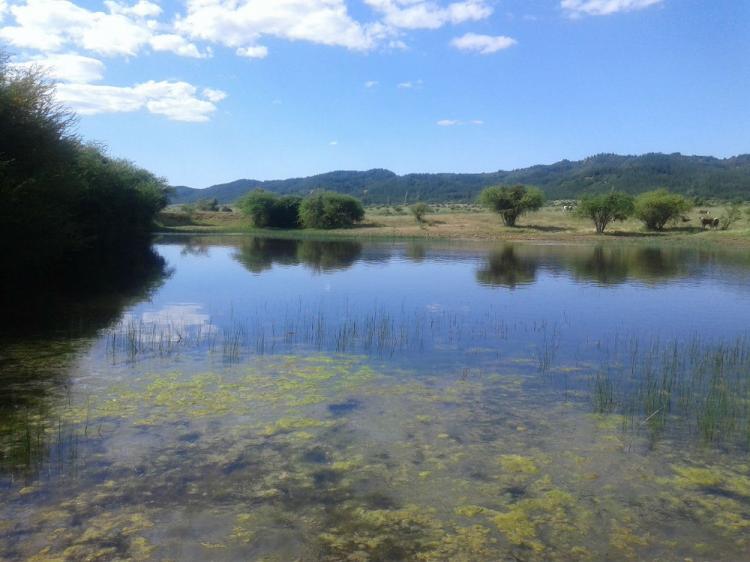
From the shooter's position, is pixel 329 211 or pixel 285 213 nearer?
pixel 329 211

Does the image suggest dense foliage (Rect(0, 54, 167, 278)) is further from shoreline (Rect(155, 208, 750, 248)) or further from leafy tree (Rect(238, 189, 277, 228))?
leafy tree (Rect(238, 189, 277, 228))

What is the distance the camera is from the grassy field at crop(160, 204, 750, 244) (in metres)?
58.8

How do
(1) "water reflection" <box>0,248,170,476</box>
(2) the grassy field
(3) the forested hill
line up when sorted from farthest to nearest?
1. (3) the forested hill
2. (2) the grassy field
3. (1) "water reflection" <box>0,248,170,476</box>

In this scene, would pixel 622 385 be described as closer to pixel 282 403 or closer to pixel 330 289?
pixel 282 403

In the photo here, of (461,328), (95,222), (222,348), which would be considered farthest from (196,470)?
(95,222)

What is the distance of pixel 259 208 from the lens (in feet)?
254

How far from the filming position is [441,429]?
27.2 feet

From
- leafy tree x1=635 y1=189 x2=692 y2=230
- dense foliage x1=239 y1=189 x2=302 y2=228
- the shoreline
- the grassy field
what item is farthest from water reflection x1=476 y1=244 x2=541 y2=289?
dense foliage x1=239 y1=189 x2=302 y2=228

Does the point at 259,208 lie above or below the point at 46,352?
above

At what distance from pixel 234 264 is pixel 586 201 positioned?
137ft

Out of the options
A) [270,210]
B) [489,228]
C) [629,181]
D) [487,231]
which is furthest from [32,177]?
[629,181]

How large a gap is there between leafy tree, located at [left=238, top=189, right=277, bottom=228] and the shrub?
448cm

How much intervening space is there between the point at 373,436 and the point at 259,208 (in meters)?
71.7

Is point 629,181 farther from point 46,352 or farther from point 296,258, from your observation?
point 46,352
